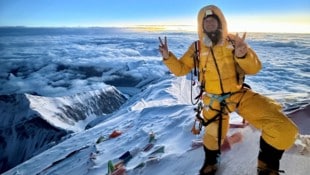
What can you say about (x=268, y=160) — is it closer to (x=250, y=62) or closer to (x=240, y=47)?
(x=250, y=62)

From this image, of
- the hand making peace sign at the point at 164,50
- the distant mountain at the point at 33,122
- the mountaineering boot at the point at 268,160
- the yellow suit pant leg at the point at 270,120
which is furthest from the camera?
the distant mountain at the point at 33,122

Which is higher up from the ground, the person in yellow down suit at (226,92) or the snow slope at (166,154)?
the person in yellow down suit at (226,92)

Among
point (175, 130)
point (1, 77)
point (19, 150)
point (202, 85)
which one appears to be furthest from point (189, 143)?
point (1, 77)

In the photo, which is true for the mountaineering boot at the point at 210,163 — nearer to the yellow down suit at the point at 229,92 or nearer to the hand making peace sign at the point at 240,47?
the yellow down suit at the point at 229,92

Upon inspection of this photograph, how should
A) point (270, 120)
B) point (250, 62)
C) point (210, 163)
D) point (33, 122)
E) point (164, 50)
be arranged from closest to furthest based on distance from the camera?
point (270, 120)
point (250, 62)
point (210, 163)
point (164, 50)
point (33, 122)

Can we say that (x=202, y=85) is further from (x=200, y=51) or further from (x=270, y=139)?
(x=270, y=139)

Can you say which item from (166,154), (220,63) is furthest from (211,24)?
(166,154)

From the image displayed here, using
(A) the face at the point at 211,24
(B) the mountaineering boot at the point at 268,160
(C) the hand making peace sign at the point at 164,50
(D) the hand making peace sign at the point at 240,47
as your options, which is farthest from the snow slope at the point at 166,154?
(A) the face at the point at 211,24

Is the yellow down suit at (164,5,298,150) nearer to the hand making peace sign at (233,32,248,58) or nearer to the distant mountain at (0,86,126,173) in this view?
the hand making peace sign at (233,32,248,58)

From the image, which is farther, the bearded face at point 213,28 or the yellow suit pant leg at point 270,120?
the bearded face at point 213,28
